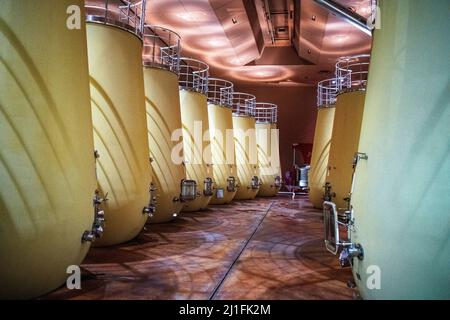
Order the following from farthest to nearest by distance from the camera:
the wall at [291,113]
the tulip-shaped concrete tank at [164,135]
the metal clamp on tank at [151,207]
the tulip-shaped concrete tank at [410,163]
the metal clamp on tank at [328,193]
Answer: the wall at [291,113], the metal clamp on tank at [328,193], the tulip-shaped concrete tank at [164,135], the metal clamp on tank at [151,207], the tulip-shaped concrete tank at [410,163]

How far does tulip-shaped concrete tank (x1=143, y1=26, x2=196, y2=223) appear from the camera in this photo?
5.34m

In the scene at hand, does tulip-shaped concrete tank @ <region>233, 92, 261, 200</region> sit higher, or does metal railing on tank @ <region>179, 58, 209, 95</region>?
metal railing on tank @ <region>179, 58, 209, 95</region>

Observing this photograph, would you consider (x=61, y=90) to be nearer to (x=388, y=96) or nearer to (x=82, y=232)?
(x=82, y=232)

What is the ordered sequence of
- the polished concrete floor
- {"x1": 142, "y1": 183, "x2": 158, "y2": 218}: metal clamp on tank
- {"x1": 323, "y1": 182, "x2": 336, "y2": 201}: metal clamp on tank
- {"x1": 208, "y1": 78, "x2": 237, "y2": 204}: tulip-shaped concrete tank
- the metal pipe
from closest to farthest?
the polished concrete floor → {"x1": 142, "y1": 183, "x2": 158, "y2": 218}: metal clamp on tank → {"x1": 323, "y1": 182, "x2": 336, "y2": 201}: metal clamp on tank → the metal pipe → {"x1": 208, "y1": 78, "x2": 237, "y2": 204}: tulip-shaped concrete tank

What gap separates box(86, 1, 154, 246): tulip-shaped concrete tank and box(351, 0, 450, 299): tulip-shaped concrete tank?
2543 mm

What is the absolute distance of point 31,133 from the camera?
222 cm

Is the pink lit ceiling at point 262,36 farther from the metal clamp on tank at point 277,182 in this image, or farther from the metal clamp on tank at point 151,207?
the metal clamp on tank at point 151,207

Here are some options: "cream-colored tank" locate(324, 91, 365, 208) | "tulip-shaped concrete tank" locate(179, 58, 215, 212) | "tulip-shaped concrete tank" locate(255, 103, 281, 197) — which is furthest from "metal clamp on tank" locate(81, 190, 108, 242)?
"tulip-shaped concrete tank" locate(255, 103, 281, 197)

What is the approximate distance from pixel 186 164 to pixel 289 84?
1084cm

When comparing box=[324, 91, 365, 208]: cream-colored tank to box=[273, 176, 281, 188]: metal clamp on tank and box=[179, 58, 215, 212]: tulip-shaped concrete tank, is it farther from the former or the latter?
Result: box=[273, 176, 281, 188]: metal clamp on tank

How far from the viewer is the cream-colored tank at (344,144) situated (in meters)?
6.34

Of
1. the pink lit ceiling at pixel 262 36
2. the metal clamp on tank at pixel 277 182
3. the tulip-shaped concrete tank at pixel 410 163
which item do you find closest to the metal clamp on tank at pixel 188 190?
the tulip-shaped concrete tank at pixel 410 163

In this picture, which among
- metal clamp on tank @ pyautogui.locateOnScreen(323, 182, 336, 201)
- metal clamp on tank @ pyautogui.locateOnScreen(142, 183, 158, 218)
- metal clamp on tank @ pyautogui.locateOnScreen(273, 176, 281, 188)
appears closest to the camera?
metal clamp on tank @ pyautogui.locateOnScreen(142, 183, 158, 218)
